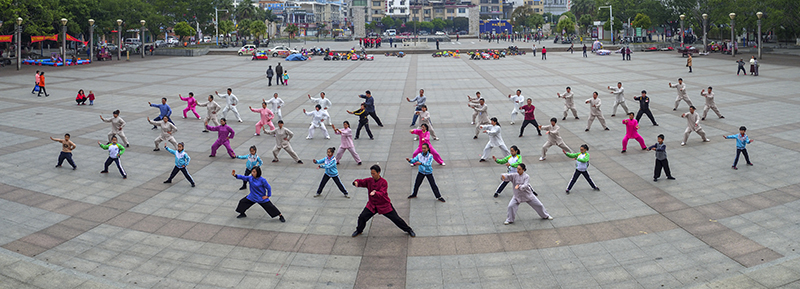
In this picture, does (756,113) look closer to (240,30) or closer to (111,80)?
(111,80)

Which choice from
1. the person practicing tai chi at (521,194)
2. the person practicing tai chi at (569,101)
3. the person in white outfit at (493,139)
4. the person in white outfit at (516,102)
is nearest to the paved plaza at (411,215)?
the person practicing tai chi at (521,194)

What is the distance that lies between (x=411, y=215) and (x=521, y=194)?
91.3 inches

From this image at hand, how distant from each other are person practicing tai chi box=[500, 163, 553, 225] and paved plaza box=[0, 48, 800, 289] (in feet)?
0.89

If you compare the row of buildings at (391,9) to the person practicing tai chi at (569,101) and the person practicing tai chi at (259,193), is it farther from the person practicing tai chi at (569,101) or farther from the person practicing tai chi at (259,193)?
the person practicing tai chi at (259,193)

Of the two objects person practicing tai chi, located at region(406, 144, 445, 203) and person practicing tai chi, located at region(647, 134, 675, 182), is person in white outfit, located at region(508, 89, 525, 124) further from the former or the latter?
person practicing tai chi, located at region(406, 144, 445, 203)

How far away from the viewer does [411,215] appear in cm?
1129

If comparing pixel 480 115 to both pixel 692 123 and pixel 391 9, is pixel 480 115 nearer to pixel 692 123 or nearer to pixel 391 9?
pixel 692 123

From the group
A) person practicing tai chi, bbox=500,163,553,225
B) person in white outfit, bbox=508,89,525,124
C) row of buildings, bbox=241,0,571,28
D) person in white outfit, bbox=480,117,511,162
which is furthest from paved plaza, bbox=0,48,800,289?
row of buildings, bbox=241,0,571,28

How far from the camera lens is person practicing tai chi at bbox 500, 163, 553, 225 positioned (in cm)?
1037

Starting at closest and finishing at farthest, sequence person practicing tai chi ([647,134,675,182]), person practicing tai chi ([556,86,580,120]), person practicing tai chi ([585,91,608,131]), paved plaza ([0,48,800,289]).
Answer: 1. paved plaza ([0,48,800,289])
2. person practicing tai chi ([647,134,675,182])
3. person practicing tai chi ([585,91,608,131])
4. person practicing tai chi ([556,86,580,120])

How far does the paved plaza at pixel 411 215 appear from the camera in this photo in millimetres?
8656

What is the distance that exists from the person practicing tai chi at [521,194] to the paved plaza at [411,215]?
272 millimetres

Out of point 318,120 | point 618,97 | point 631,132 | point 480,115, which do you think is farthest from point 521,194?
point 618,97

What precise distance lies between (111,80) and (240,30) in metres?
48.1
